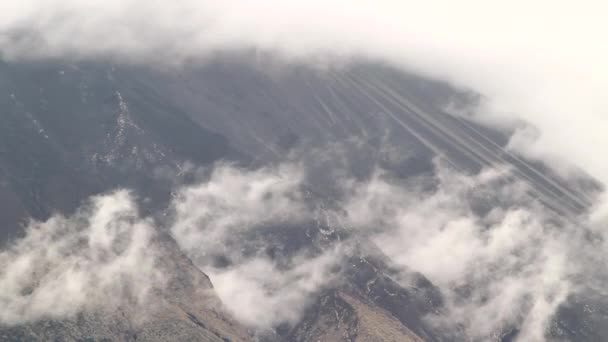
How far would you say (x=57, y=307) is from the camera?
197 metres

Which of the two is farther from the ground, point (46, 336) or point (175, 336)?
point (175, 336)

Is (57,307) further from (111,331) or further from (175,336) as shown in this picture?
(175,336)

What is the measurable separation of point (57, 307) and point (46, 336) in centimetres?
801

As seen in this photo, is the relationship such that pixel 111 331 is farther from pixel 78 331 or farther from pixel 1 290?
pixel 1 290

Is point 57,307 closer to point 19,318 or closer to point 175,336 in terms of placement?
point 19,318

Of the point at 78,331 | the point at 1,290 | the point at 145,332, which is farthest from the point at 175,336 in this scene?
the point at 1,290

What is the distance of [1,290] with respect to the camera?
199 metres

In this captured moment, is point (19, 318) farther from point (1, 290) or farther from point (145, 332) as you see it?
point (145, 332)

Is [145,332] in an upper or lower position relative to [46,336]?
upper

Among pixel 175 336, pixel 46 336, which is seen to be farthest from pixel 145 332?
pixel 46 336

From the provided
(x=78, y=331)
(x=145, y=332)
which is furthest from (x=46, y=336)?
(x=145, y=332)

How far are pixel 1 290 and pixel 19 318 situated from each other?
9.10m

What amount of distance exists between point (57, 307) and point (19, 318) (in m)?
7.62

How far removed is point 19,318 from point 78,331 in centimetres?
1158
